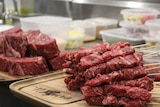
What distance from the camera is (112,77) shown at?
162 centimetres

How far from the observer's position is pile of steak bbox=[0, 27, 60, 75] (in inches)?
86.1

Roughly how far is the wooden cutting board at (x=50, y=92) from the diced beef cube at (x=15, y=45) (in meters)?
0.29

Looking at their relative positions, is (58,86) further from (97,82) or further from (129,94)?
(129,94)

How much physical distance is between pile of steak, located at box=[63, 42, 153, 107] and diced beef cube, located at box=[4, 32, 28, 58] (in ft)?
1.90

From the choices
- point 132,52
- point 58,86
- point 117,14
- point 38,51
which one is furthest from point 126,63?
point 117,14

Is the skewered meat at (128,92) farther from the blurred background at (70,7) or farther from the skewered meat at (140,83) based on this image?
the blurred background at (70,7)

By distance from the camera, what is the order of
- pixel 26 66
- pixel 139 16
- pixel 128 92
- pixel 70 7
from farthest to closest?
pixel 70 7 < pixel 139 16 < pixel 26 66 < pixel 128 92

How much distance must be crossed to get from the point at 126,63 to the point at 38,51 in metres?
0.81

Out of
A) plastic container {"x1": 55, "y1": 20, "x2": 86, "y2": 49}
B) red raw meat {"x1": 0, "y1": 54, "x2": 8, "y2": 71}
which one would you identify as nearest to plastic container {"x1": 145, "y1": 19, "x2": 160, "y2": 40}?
plastic container {"x1": 55, "y1": 20, "x2": 86, "y2": 49}

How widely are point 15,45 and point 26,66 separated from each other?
0.20m

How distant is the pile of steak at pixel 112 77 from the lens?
1569mm

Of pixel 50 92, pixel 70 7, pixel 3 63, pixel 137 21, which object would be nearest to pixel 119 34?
pixel 137 21

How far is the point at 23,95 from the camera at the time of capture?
1804 mm

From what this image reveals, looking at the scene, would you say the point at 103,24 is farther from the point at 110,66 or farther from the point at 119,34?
the point at 110,66
